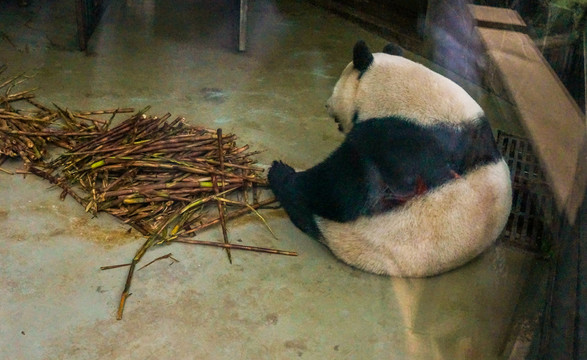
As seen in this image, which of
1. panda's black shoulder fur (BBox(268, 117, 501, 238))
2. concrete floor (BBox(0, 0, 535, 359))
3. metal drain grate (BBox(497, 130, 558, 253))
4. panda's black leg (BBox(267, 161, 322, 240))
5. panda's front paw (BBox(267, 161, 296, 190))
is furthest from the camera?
panda's front paw (BBox(267, 161, 296, 190))

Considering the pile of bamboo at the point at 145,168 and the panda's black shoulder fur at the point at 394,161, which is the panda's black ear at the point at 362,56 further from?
the pile of bamboo at the point at 145,168

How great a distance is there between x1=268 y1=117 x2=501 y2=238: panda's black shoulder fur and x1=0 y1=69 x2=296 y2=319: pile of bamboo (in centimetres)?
45

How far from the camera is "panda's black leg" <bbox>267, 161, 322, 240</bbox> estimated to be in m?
2.86

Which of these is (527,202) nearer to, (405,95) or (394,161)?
(394,161)

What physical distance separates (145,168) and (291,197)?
77cm

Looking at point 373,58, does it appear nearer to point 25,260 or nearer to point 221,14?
point 25,260

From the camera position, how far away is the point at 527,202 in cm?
221

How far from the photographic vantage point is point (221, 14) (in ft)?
18.2

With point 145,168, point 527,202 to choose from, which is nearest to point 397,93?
point 527,202

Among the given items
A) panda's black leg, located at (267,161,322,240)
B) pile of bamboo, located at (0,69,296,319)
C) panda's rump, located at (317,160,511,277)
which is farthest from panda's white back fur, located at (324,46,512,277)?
pile of bamboo, located at (0,69,296,319)

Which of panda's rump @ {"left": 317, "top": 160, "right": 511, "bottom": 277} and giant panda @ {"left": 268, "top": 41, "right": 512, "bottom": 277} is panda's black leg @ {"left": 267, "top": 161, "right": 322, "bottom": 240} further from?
panda's rump @ {"left": 317, "top": 160, "right": 511, "bottom": 277}

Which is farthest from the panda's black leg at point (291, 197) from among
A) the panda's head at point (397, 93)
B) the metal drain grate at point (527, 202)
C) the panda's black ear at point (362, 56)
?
the metal drain grate at point (527, 202)

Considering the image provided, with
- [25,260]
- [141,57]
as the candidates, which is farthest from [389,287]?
[141,57]

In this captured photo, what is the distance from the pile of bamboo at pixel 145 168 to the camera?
2924mm
